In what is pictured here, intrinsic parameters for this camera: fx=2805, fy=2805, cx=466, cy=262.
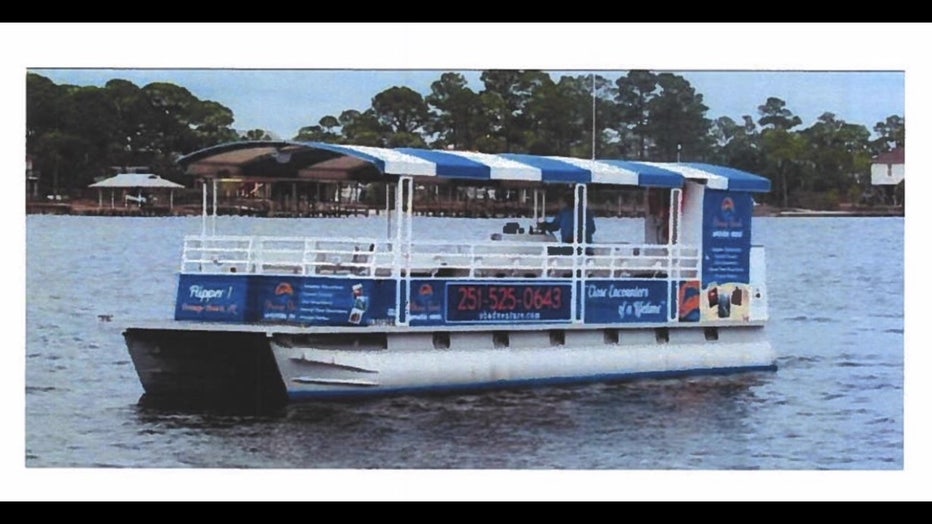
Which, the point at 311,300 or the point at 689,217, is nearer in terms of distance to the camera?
the point at 311,300

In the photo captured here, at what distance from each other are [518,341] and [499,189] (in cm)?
199

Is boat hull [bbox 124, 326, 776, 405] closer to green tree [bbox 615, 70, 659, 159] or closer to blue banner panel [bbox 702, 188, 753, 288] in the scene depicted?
blue banner panel [bbox 702, 188, 753, 288]

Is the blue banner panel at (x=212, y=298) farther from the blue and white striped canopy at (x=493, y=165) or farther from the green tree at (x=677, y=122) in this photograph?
the green tree at (x=677, y=122)

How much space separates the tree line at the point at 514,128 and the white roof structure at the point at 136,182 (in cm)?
12

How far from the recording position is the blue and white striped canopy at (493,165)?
1118 inches

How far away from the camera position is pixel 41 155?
26.9 metres

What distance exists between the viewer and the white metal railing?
1125 inches

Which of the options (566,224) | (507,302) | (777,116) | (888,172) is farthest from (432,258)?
(888,172)

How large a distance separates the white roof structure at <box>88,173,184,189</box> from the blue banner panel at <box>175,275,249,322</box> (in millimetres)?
1028

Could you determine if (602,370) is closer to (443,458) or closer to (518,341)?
(518,341)

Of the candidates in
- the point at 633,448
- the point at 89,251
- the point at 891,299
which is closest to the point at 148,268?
the point at 89,251

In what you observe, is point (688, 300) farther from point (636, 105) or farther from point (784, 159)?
point (636, 105)

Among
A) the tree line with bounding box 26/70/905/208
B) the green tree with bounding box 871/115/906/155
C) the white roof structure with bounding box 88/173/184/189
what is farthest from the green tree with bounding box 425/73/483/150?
the green tree with bounding box 871/115/906/155

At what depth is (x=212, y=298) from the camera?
2862 centimetres
